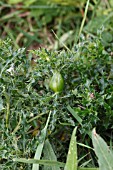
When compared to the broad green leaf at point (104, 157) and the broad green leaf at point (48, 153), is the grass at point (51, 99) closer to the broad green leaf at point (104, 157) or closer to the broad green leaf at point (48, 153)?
the broad green leaf at point (48, 153)

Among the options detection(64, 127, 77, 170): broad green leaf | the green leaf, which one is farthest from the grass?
detection(64, 127, 77, 170): broad green leaf

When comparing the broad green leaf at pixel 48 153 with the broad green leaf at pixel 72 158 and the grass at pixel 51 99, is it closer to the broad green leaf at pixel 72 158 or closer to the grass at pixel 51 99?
the grass at pixel 51 99

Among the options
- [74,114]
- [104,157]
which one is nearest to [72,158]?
[104,157]

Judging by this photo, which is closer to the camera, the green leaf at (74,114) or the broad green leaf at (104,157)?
the broad green leaf at (104,157)

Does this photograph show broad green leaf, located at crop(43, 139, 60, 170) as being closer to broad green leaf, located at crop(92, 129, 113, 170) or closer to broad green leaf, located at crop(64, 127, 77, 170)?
broad green leaf, located at crop(64, 127, 77, 170)

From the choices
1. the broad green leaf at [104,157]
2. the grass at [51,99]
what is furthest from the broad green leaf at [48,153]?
the broad green leaf at [104,157]

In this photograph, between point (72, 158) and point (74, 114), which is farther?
point (74, 114)

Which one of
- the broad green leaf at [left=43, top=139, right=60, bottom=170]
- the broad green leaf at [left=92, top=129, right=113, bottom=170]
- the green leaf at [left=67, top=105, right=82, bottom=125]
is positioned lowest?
the broad green leaf at [left=92, top=129, right=113, bottom=170]

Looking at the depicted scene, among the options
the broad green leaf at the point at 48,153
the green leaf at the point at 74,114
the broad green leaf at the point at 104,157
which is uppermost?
the green leaf at the point at 74,114

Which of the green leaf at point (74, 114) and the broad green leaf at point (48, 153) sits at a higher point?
the green leaf at point (74, 114)

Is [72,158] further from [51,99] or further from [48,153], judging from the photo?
[51,99]

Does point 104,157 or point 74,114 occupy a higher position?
point 74,114
